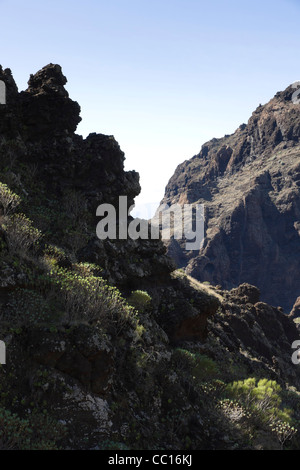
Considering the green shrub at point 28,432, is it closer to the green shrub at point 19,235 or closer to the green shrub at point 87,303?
the green shrub at point 87,303

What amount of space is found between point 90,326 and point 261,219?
126100 millimetres

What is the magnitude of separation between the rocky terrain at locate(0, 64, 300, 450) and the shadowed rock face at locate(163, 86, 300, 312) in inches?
3717

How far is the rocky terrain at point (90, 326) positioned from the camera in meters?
9.50

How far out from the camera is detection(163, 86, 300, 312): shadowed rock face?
122m

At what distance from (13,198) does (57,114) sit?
9.54m

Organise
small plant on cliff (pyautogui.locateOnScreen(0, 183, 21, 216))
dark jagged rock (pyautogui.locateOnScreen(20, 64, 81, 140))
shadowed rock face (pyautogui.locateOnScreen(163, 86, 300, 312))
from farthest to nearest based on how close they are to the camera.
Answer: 1. shadowed rock face (pyautogui.locateOnScreen(163, 86, 300, 312))
2. dark jagged rock (pyautogui.locateOnScreen(20, 64, 81, 140))
3. small plant on cliff (pyautogui.locateOnScreen(0, 183, 21, 216))

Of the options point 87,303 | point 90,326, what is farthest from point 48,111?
point 90,326

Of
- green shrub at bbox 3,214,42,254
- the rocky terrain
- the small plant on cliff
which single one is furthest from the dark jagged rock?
green shrub at bbox 3,214,42,254

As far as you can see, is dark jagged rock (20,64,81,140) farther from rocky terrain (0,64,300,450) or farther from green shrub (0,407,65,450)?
green shrub (0,407,65,450)

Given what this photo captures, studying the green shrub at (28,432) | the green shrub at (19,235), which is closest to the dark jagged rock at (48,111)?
the green shrub at (19,235)

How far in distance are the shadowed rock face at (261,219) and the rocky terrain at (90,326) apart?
9442cm

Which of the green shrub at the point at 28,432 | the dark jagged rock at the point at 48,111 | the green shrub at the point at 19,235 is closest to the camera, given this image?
the green shrub at the point at 28,432

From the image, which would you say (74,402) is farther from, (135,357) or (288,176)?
(288,176)

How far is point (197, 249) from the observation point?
125750 mm
